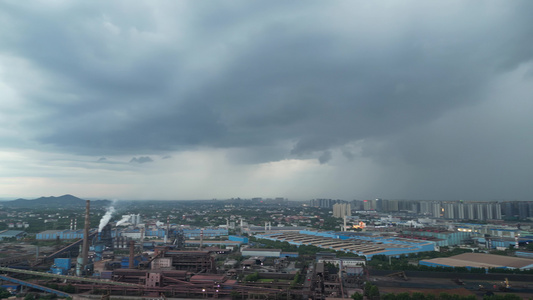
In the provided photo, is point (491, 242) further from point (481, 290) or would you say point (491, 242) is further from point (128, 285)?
point (128, 285)

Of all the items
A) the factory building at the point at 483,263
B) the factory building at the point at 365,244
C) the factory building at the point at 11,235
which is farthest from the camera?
the factory building at the point at 11,235

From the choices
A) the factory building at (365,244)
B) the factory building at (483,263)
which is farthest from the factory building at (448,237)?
the factory building at (483,263)

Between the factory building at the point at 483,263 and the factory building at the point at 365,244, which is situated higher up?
the factory building at the point at 483,263

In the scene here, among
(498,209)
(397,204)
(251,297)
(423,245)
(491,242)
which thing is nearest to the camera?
(251,297)

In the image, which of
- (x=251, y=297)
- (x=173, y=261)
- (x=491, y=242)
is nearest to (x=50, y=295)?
(x=173, y=261)

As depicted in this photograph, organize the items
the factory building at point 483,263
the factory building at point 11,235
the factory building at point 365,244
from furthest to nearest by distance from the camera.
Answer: the factory building at point 11,235
the factory building at point 365,244
the factory building at point 483,263

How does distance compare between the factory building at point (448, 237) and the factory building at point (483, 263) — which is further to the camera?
the factory building at point (448, 237)

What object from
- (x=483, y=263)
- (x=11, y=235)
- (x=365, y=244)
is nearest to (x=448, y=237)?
(x=365, y=244)

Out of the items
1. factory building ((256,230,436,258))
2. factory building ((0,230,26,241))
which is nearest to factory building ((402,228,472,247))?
factory building ((256,230,436,258))

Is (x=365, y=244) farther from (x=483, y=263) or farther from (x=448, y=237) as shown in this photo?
(x=448, y=237)

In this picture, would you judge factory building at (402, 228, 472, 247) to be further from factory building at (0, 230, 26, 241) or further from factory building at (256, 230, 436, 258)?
factory building at (0, 230, 26, 241)

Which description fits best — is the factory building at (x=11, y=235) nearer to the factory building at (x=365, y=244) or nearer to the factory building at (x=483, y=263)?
the factory building at (x=365, y=244)
